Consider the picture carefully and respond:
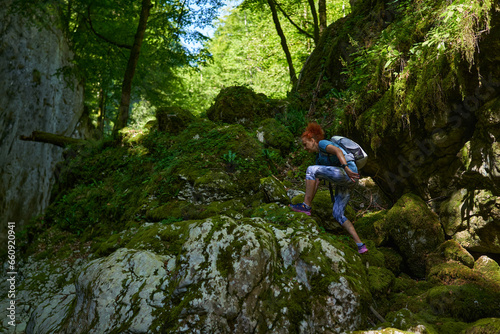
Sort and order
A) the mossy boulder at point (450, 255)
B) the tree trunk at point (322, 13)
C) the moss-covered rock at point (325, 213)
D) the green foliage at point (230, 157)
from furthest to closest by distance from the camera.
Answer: the tree trunk at point (322, 13), the green foliage at point (230, 157), the moss-covered rock at point (325, 213), the mossy boulder at point (450, 255)

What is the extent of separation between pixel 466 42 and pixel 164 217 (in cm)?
611

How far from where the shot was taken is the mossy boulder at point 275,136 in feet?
25.9

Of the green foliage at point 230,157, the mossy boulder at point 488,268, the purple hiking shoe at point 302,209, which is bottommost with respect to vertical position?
the mossy boulder at point 488,268

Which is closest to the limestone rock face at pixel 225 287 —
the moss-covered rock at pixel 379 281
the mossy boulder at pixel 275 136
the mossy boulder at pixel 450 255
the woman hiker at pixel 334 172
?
the moss-covered rock at pixel 379 281

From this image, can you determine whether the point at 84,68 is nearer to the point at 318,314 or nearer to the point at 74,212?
the point at 74,212

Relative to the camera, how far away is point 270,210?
5.12 metres

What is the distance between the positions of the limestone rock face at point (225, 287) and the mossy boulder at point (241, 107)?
6.17m

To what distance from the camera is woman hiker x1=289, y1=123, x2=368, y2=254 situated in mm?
4152

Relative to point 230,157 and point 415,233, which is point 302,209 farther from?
point 230,157

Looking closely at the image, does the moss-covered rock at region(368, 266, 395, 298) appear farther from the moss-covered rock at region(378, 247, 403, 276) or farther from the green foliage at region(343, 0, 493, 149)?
the green foliage at region(343, 0, 493, 149)

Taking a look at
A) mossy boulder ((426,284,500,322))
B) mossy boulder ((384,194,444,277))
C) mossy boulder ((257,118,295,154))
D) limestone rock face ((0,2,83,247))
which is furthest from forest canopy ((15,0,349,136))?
mossy boulder ((426,284,500,322))

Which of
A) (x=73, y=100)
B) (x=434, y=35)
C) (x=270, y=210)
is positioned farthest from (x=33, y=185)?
(x=434, y=35)

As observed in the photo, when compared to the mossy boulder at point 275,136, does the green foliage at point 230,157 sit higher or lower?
lower

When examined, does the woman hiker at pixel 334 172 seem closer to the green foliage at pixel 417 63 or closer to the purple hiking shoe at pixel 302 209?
the purple hiking shoe at pixel 302 209
